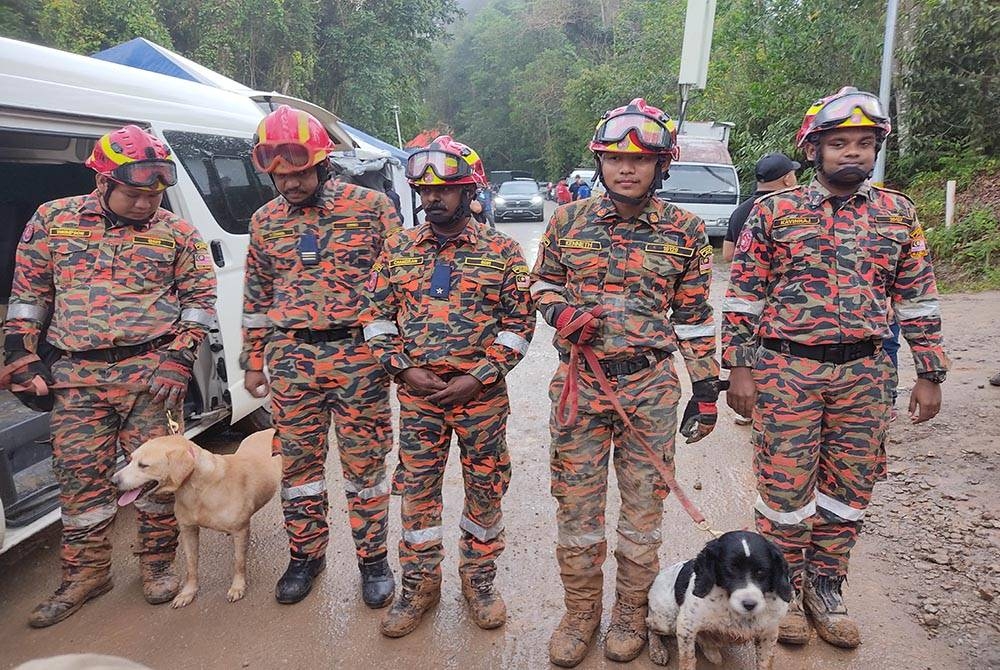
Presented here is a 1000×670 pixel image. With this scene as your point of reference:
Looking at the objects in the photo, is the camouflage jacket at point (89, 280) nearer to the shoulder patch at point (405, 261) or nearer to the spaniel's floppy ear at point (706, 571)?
the shoulder patch at point (405, 261)

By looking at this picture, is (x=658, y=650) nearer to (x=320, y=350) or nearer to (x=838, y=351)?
(x=838, y=351)

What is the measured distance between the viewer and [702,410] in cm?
269

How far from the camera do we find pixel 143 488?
3.05 meters

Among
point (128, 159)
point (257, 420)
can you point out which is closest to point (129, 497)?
point (128, 159)

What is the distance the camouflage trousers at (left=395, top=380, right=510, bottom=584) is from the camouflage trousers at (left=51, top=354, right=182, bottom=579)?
125 cm

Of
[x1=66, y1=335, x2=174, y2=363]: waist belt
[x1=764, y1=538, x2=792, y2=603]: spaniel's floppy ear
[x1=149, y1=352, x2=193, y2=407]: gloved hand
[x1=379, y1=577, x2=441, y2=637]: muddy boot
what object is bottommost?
[x1=379, y1=577, x2=441, y2=637]: muddy boot

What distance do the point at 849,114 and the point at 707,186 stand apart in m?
10.9

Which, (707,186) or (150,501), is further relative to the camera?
(707,186)

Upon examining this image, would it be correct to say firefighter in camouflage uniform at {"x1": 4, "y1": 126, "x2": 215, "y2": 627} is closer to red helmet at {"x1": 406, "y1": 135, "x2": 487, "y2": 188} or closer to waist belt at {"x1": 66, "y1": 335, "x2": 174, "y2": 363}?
waist belt at {"x1": 66, "y1": 335, "x2": 174, "y2": 363}

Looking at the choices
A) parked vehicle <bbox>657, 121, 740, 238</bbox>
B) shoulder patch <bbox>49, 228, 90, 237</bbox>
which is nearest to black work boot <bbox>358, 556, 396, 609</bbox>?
shoulder patch <bbox>49, 228, 90, 237</bbox>

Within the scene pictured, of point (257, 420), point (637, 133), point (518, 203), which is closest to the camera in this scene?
point (637, 133)

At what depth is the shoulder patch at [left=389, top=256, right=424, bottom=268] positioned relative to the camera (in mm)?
2883

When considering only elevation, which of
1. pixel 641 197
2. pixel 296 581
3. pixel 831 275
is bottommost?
pixel 296 581

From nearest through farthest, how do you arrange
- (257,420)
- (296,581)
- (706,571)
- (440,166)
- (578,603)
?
1. (706,571)
2. (440,166)
3. (578,603)
4. (296,581)
5. (257,420)
